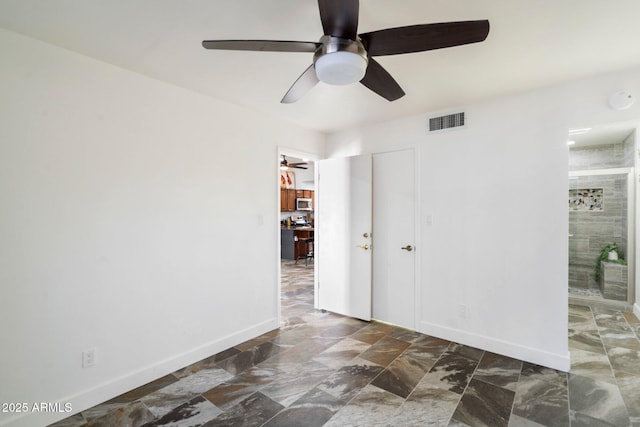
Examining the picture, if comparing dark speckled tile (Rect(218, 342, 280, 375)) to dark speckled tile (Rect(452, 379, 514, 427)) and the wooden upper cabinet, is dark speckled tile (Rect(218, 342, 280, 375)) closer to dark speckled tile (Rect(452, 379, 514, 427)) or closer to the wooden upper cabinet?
dark speckled tile (Rect(452, 379, 514, 427))

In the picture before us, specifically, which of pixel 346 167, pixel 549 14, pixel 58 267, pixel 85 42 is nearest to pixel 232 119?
pixel 85 42

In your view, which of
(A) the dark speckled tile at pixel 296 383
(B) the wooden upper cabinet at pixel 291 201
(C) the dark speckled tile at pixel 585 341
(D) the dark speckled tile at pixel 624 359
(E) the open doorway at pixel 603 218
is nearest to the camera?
(A) the dark speckled tile at pixel 296 383

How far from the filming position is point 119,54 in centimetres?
215

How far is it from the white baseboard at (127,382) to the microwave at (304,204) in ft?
21.8

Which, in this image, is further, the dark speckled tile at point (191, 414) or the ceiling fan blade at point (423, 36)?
the dark speckled tile at point (191, 414)

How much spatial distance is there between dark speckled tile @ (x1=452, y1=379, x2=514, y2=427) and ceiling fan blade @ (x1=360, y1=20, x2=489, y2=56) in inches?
89.5

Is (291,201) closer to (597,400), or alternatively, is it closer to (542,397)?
(542,397)

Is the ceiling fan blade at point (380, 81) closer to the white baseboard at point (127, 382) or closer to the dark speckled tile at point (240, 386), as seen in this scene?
the dark speckled tile at point (240, 386)

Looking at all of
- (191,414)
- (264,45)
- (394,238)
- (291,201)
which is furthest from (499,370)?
(291,201)

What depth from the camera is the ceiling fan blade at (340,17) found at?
1.28m

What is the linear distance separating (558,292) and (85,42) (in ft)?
13.4

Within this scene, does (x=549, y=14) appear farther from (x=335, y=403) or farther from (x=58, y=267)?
(x=58, y=267)

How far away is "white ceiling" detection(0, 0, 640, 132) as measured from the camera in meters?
1.66

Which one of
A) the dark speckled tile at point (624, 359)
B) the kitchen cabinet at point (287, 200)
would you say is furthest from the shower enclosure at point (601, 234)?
the kitchen cabinet at point (287, 200)
